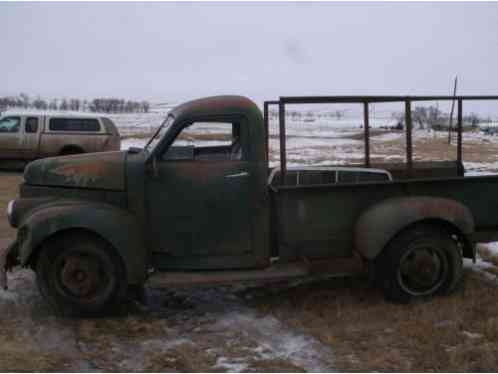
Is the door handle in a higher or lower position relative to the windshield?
lower

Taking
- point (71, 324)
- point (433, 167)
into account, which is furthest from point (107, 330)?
point (433, 167)

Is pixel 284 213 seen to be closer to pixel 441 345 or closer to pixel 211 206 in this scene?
pixel 211 206

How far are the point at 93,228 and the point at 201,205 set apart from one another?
0.95m

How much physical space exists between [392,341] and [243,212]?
65.5 inches

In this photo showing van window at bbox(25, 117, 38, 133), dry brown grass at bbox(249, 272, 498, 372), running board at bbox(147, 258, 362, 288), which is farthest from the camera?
van window at bbox(25, 117, 38, 133)

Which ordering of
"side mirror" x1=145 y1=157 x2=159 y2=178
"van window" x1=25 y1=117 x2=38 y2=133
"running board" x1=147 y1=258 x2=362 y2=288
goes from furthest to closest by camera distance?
"van window" x1=25 y1=117 x2=38 y2=133 → "side mirror" x1=145 y1=157 x2=159 y2=178 → "running board" x1=147 y1=258 x2=362 y2=288

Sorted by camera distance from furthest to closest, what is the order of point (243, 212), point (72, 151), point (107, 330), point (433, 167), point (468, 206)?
1. point (72, 151)
2. point (433, 167)
3. point (468, 206)
4. point (243, 212)
5. point (107, 330)

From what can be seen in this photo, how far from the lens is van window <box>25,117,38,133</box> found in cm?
1677

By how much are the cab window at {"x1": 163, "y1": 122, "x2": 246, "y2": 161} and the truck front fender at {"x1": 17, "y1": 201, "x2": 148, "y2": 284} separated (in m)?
0.70

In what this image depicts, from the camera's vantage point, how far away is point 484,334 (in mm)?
4492

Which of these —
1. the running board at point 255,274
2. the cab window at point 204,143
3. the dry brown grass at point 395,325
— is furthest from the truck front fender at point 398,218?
the cab window at point 204,143

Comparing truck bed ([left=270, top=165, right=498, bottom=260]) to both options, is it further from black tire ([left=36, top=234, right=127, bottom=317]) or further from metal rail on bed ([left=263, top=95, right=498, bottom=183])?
black tire ([left=36, top=234, right=127, bottom=317])

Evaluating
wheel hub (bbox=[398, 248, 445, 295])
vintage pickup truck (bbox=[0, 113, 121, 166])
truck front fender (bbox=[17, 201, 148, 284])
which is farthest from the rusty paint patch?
vintage pickup truck (bbox=[0, 113, 121, 166])

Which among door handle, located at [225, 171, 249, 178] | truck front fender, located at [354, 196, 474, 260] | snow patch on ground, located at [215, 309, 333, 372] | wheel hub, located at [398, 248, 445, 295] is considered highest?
door handle, located at [225, 171, 249, 178]
